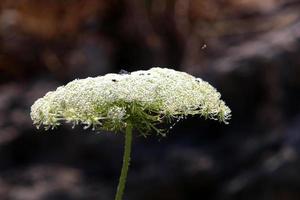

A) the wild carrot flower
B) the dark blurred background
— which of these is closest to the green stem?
the wild carrot flower

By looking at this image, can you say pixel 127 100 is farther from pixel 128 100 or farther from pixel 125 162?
pixel 125 162

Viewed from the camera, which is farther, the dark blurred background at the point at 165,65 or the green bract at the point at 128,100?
the dark blurred background at the point at 165,65

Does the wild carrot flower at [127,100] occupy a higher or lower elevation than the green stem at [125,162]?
higher

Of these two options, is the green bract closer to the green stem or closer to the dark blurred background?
the green stem

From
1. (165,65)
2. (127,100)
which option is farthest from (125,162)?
(165,65)

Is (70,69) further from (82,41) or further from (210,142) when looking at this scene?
(210,142)

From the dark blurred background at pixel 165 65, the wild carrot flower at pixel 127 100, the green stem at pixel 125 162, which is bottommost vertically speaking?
the green stem at pixel 125 162

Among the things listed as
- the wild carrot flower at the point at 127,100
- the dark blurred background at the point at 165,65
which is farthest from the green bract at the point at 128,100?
the dark blurred background at the point at 165,65

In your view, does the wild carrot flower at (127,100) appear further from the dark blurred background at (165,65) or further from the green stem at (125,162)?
the dark blurred background at (165,65)
